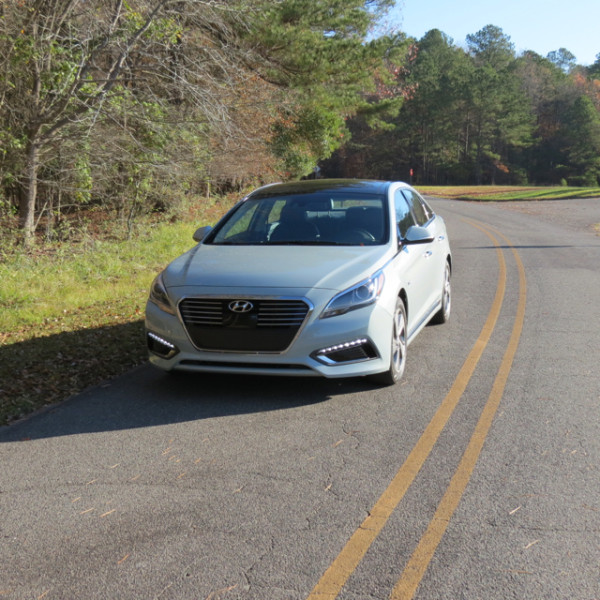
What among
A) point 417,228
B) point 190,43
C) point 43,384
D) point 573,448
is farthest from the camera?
point 190,43

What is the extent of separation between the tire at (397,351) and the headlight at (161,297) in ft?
5.95

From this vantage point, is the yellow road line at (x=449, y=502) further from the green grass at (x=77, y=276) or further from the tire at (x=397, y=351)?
the green grass at (x=77, y=276)

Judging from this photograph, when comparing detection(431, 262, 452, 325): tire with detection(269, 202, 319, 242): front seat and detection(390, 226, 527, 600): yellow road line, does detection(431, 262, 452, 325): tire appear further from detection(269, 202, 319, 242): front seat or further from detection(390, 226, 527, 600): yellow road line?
detection(269, 202, 319, 242): front seat

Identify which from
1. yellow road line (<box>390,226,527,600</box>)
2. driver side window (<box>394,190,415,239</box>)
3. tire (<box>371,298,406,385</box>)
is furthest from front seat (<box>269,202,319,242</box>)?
yellow road line (<box>390,226,527,600</box>)

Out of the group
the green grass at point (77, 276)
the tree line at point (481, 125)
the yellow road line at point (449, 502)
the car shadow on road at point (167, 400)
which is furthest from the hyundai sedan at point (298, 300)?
the tree line at point (481, 125)

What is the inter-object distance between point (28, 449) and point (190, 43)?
1385 cm

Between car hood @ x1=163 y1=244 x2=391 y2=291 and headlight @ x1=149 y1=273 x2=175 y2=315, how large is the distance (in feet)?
0.23

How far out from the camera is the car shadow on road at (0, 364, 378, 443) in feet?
18.2

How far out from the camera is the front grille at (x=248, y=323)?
19.1 feet

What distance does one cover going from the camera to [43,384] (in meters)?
6.70

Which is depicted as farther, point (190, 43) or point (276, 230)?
point (190, 43)

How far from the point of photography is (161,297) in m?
6.30

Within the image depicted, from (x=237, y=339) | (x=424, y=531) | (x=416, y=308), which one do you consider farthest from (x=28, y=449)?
(x=416, y=308)

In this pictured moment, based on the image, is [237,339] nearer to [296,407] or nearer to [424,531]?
[296,407]
